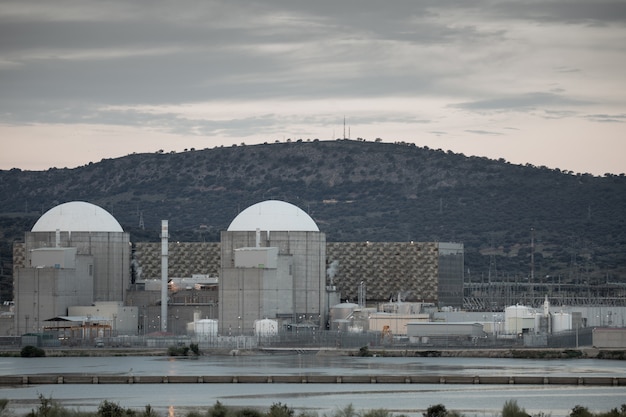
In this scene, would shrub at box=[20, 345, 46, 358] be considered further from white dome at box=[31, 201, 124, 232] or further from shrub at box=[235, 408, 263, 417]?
shrub at box=[235, 408, 263, 417]

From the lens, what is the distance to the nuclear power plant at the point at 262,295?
Answer: 119 m

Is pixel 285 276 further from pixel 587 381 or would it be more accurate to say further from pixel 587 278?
pixel 587 278

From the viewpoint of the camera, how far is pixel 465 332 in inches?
4609

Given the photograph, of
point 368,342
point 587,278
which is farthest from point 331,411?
point 587,278

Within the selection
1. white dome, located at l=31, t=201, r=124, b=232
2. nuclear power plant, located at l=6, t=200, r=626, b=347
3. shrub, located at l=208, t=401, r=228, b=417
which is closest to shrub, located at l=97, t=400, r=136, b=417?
shrub, located at l=208, t=401, r=228, b=417

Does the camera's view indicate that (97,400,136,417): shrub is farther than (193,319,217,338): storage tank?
No

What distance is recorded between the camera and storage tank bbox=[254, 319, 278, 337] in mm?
117812

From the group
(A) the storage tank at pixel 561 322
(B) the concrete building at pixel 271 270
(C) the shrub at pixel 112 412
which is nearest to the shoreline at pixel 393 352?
(B) the concrete building at pixel 271 270

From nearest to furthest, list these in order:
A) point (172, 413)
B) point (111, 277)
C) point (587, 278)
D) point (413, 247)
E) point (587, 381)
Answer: point (172, 413) → point (587, 381) → point (111, 277) → point (413, 247) → point (587, 278)

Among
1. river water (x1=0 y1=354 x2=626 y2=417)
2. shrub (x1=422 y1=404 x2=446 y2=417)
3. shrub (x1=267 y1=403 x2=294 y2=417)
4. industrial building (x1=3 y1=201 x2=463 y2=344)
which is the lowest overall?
river water (x1=0 y1=354 x2=626 y2=417)

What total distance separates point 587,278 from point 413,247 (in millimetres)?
40209

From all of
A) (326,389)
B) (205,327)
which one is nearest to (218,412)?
(326,389)

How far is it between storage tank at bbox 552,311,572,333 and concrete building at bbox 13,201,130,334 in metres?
36.5

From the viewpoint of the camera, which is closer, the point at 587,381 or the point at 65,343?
the point at 587,381
